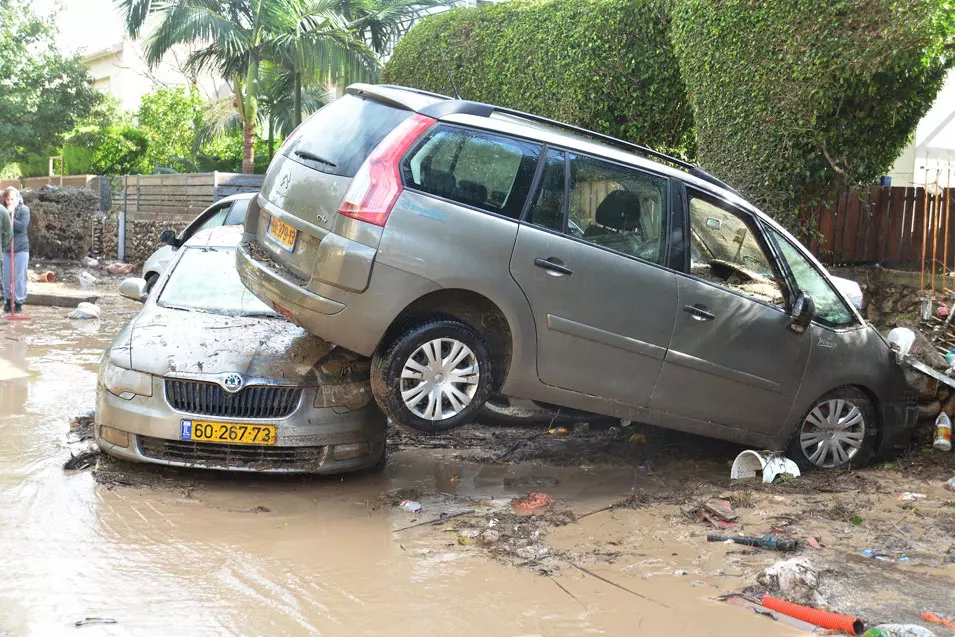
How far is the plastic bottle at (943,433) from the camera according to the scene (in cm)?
743

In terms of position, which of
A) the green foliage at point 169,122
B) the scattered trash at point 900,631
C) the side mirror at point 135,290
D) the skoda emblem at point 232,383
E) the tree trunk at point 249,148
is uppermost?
the green foliage at point 169,122

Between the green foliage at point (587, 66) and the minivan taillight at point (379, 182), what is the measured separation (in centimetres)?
743

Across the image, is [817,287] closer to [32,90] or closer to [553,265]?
[553,265]

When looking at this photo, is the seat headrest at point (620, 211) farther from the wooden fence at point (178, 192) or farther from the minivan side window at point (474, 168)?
the wooden fence at point (178, 192)

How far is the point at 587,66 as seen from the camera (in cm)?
1299

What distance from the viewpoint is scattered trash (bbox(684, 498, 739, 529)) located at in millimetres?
5551

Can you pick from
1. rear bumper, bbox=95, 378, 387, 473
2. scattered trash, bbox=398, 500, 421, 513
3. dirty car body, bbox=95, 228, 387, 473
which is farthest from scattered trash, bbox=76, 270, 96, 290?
scattered trash, bbox=398, 500, 421, 513

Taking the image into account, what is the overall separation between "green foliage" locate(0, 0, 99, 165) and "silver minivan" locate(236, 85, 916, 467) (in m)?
34.8

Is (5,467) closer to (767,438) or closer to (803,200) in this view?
(767,438)

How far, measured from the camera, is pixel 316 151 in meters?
5.59

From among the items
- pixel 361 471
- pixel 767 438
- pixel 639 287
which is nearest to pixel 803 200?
pixel 767 438

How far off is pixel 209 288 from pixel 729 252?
3678 millimetres

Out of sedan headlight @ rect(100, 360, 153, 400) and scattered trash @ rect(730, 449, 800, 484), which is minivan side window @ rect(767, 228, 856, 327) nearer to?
scattered trash @ rect(730, 449, 800, 484)

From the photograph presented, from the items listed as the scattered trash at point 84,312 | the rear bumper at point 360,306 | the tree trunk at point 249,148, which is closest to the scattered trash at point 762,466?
the rear bumper at point 360,306
